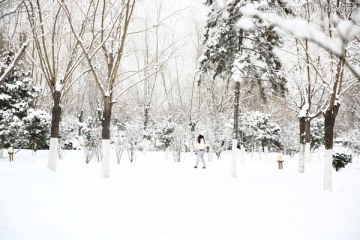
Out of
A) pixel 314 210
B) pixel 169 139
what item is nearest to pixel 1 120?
pixel 169 139

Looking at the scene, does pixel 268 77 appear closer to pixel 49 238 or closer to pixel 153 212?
pixel 153 212

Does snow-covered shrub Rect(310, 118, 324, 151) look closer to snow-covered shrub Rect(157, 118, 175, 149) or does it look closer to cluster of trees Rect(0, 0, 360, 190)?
cluster of trees Rect(0, 0, 360, 190)

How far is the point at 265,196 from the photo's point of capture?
26.6ft

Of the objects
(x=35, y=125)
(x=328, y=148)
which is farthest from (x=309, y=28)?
(x=35, y=125)

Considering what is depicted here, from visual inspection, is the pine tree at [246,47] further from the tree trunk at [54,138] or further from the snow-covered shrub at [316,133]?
the snow-covered shrub at [316,133]

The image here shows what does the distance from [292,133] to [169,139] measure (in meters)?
15.5

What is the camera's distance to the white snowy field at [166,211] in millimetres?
4848

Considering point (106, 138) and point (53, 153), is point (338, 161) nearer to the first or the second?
point (106, 138)

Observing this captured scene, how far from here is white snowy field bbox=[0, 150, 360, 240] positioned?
15.9ft

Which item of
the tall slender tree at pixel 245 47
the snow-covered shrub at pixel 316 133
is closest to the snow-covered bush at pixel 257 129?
the snow-covered shrub at pixel 316 133

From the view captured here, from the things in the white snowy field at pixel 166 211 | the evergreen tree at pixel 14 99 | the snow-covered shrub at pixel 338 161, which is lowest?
the white snowy field at pixel 166 211

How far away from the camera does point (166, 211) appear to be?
20.4 ft

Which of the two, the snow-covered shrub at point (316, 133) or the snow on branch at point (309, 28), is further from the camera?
the snow-covered shrub at point (316, 133)

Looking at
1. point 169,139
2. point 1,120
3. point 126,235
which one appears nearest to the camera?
point 126,235
